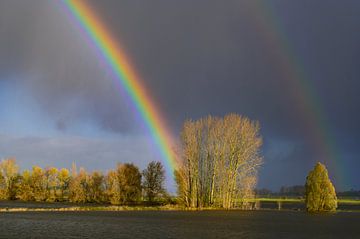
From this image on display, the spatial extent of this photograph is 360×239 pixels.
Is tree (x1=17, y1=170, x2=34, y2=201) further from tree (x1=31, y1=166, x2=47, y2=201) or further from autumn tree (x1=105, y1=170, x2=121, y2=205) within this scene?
autumn tree (x1=105, y1=170, x2=121, y2=205)

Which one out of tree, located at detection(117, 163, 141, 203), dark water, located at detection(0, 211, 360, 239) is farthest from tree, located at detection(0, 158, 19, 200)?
dark water, located at detection(0, 211, 360, 239)

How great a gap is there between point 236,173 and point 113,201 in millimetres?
47463

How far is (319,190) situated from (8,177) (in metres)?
106

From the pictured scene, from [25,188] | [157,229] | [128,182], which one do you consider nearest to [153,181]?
[128,182]

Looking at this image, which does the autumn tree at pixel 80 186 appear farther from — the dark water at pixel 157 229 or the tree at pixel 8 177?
the dark water at pixel 157 229

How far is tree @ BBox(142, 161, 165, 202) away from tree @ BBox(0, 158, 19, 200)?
49.3m

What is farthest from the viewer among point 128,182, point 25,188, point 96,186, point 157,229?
point 25,188

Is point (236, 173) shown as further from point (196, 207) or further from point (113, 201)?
point (113, 201)

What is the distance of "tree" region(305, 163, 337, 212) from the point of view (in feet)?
322

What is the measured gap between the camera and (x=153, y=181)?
455 ft

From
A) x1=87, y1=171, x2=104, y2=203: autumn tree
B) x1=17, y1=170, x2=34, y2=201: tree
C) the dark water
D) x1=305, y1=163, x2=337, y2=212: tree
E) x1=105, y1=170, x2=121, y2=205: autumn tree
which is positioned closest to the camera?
the dark water

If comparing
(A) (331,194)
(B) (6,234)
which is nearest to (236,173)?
(A) (331,194)

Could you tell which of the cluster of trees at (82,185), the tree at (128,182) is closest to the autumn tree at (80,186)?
the cluster of trees at (82,185)

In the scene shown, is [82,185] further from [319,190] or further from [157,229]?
[157,229]
